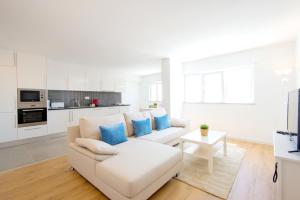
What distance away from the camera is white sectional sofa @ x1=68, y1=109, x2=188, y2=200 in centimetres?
144

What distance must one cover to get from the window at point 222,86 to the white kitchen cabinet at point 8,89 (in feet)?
16.5

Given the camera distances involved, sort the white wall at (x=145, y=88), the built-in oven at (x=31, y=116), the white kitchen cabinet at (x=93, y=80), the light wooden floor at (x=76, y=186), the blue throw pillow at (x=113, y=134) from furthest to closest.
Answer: the white wall at (x=145, y=88), the white kitchen cabinet at (x=93, y=80), the built-in oven at (x=31, y=116), the blue throw pillow at (x=113, y=134), the light wooden floor at (x=76, y=186)

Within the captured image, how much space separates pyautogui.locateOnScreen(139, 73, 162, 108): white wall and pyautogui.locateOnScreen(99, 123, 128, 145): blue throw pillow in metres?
4.86

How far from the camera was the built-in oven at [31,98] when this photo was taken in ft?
12.1

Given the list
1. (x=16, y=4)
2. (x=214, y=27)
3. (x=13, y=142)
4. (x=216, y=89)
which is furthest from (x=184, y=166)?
(x=13, y=142)

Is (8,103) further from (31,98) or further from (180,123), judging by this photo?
(180,123)

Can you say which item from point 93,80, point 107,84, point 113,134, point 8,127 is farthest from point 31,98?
point 113,134

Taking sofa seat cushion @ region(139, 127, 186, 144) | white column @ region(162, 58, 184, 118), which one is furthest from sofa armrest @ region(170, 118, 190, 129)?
white column @ region(162, 58, 184, 118)

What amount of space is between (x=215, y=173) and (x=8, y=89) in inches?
194

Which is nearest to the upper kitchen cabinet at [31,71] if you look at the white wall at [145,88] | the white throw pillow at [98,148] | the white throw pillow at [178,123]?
the white throw pillow at [98,148]

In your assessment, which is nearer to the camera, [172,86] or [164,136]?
[164,136]

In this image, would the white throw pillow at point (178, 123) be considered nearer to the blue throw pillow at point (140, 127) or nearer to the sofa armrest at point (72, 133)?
the blue throw pillow at point (140, 127)

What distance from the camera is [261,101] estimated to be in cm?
358

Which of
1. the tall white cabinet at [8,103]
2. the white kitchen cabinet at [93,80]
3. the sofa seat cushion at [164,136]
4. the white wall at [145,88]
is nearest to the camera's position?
the sofa seat cushion at [164,136]
